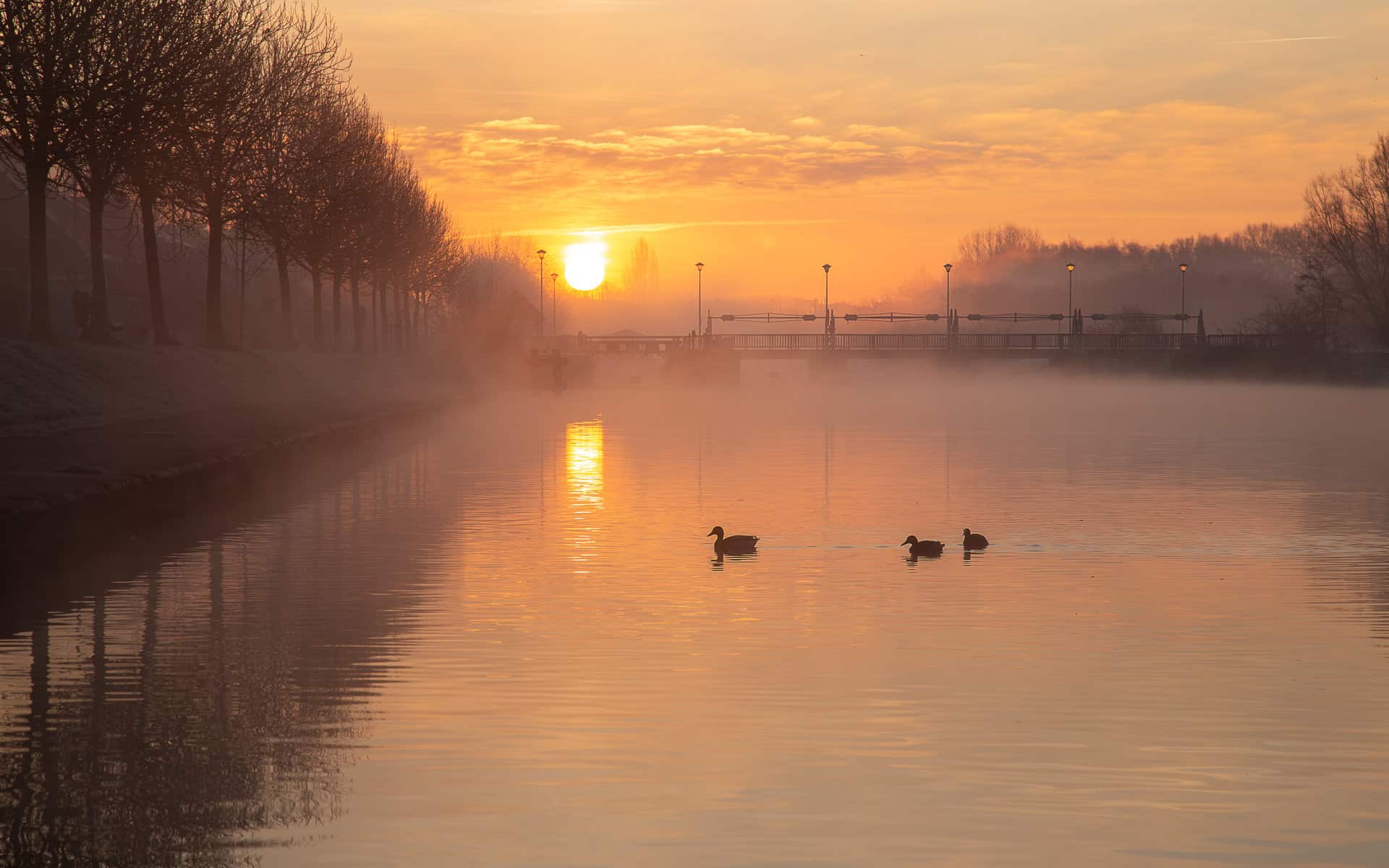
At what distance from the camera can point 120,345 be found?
47875mm

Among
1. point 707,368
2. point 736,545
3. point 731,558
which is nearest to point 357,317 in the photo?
point 707,368

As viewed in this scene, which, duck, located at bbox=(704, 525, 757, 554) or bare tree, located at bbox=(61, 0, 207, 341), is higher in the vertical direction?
bare tree, located at bbox=(61, 0, 207, 341)

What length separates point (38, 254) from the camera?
4356 centimetres

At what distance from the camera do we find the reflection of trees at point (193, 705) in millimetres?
8234

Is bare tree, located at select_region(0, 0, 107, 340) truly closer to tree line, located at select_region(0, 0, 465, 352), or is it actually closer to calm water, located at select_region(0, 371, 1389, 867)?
tree line, located at select_region(0, 0, 465, 352)

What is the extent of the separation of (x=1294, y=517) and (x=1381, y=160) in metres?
88.1

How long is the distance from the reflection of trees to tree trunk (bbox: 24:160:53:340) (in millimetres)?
25105

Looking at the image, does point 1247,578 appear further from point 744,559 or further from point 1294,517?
point 1294,517

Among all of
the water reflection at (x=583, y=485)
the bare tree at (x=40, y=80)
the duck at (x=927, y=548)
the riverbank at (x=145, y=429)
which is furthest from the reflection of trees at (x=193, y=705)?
the bare tree at (x=40, y=80)

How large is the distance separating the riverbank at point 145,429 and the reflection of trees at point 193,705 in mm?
1597

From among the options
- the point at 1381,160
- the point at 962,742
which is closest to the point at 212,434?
the point at 962,742

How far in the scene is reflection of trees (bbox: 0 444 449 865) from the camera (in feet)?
27.0

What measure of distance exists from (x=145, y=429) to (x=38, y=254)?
12.8 m

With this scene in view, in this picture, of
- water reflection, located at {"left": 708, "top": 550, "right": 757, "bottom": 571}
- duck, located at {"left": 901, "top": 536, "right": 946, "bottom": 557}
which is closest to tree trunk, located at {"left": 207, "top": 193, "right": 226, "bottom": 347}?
water reflection, located at {"left": 708, "top": 550, "right": 757, "bottom": 571}
